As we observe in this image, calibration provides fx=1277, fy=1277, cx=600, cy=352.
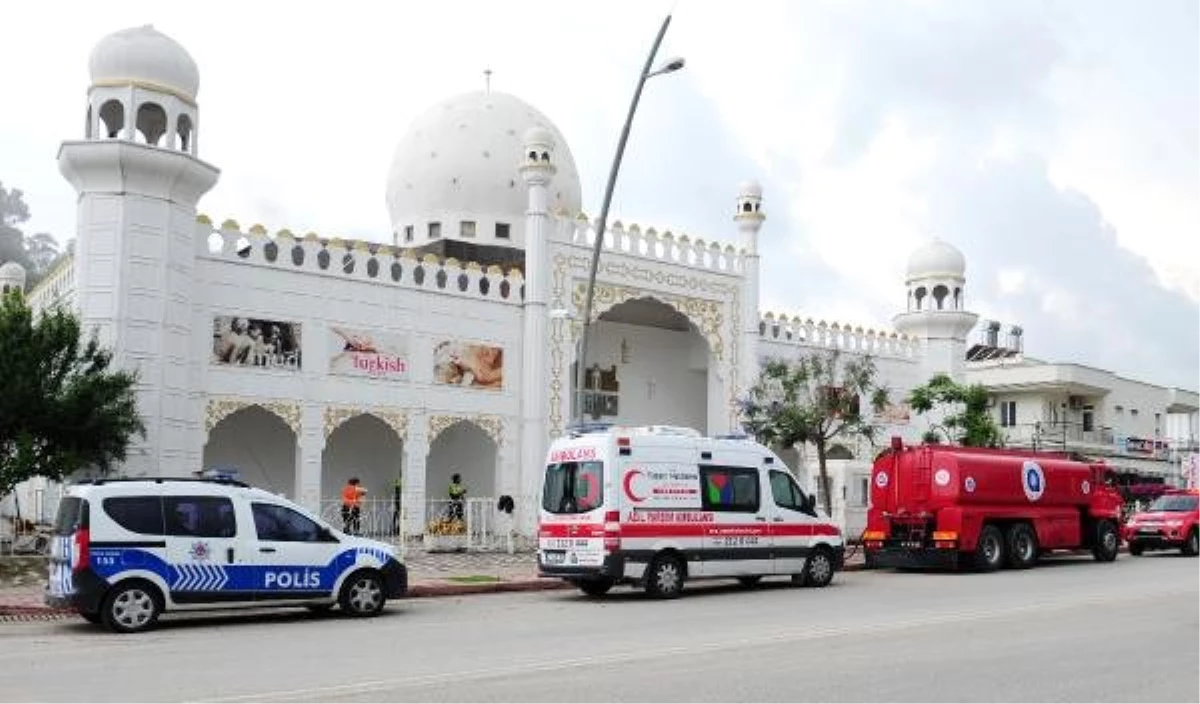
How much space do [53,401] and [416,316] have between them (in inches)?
338

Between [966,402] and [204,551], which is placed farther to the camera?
[966,402]

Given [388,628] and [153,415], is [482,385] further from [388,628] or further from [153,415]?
[388,628]

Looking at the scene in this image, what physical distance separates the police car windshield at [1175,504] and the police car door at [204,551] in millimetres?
22721

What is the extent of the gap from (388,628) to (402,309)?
13528mm

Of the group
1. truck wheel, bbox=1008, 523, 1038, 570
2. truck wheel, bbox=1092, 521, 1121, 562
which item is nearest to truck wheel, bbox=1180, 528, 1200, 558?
truck wheel, bbox=1092, 521, 1121, 562

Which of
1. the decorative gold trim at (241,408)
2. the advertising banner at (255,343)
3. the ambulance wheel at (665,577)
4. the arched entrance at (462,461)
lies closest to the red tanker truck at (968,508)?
the ambulance wheel at (665,577)

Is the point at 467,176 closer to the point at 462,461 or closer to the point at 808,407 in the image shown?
the point at 462,461

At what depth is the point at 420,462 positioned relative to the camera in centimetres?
2719

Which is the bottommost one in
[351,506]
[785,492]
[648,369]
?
[351,506]

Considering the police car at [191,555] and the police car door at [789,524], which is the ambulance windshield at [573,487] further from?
the police car at [191,555]

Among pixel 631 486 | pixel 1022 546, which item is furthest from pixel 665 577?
pixel 1022 546

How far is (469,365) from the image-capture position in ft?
91.8

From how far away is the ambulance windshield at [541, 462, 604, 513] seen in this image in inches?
719

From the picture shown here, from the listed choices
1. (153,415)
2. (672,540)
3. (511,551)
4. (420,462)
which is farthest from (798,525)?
(153,415)
